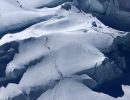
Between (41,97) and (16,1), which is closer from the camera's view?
(41,97)

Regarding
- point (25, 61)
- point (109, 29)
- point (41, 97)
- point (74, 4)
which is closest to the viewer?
point (41, 97)

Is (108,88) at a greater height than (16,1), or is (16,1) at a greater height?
(16,1)

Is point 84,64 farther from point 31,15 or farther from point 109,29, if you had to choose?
point 31,15

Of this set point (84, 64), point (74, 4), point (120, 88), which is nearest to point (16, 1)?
point (74, 4)

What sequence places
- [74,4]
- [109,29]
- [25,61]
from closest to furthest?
[25,61], [109,29], [74,4]

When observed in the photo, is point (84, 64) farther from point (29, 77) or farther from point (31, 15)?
point (31, 15)

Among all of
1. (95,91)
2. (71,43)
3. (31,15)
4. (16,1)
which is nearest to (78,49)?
(71,43)
